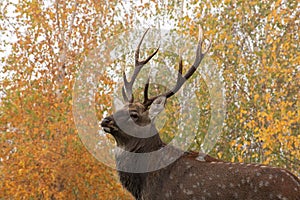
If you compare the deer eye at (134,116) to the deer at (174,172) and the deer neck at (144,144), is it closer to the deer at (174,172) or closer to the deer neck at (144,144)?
the deer at (174,172)

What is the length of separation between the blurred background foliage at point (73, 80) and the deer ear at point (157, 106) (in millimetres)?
2175

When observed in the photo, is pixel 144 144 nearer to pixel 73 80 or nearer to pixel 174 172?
pixel 174 172

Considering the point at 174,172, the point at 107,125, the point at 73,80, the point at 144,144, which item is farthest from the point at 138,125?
the point at 73,80

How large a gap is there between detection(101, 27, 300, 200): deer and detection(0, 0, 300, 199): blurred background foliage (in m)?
2.16

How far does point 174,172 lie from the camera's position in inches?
231

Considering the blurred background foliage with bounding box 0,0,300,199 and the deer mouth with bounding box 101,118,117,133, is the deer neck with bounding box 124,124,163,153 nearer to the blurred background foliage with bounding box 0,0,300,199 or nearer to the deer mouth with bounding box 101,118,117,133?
the deer mouth with bounding box 101,118,117,133

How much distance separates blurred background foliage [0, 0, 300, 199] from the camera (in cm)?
955

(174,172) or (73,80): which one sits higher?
(174,172)

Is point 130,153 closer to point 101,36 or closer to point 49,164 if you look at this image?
point 49,164

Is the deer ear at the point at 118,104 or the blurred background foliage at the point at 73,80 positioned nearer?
the deer ear at the point at 118,104

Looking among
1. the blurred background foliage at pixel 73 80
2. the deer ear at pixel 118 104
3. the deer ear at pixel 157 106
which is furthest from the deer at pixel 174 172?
the blurred background foliage at pixel 73 80

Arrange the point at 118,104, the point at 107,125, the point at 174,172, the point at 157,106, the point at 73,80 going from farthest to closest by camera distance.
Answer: the point at 73,80 < the point at 118,104 < the point at 157,106 < the point at 107,125 < the point at 174,172

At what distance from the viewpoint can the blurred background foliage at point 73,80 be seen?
9.55 metres

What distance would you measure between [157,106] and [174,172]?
33.4 inches
